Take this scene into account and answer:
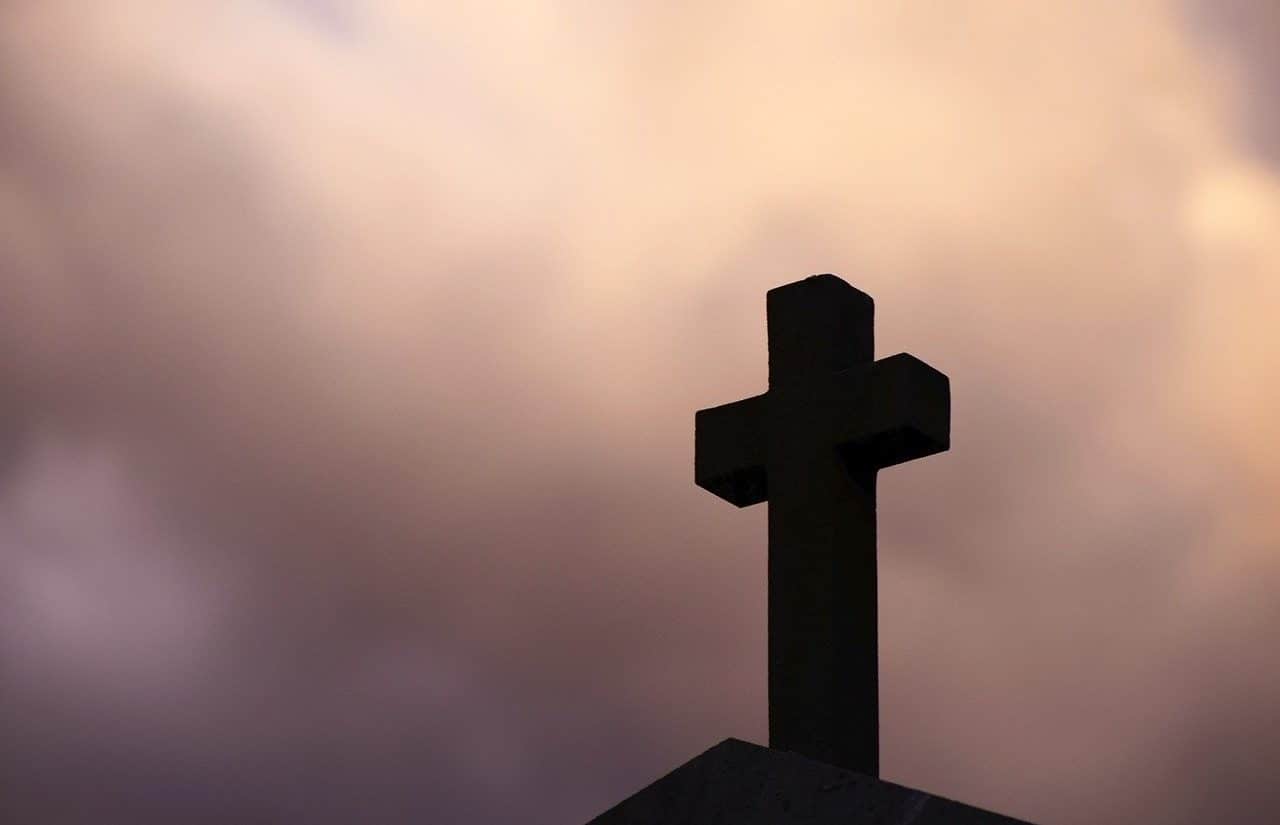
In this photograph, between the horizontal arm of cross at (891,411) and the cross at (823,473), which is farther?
the horizontal arm of cross at (891,411)

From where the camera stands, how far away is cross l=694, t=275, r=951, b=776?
6332mm

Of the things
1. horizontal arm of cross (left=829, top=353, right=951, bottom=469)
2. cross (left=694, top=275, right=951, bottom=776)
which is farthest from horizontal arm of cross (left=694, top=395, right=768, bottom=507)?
horizontal arm of cross (left=829, top=353, right=951, bottom=469)

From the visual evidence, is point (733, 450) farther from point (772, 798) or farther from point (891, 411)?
point (772, 798)

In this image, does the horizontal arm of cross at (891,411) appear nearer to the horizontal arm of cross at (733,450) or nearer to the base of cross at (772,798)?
the horizontal arm of cross at (733,450)

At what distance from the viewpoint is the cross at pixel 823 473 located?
6332mm

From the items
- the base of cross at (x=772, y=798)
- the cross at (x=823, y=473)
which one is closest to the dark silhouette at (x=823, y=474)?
the cross at (x=823, y=473)

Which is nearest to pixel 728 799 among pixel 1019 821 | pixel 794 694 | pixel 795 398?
pixel 1019 821

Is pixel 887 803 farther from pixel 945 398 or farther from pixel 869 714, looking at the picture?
pixel 945 398

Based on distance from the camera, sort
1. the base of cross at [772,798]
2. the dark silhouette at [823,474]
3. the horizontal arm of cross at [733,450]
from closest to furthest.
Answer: the base of cross at [772,798] → the dark silhouette at [823,474] → the horizontal arm of cross at [733,450]

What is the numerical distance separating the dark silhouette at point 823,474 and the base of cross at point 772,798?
258cm

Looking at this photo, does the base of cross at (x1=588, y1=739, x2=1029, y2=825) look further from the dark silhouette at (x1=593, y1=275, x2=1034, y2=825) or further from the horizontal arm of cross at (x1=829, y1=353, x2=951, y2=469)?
the horizontal arm of cross at (x1=829, y1=353, x2=951, y2=469)

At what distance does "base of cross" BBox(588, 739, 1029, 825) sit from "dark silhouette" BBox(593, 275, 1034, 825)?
258 centimetres

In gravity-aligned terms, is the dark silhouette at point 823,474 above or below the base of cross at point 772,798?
above

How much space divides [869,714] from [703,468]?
1310 mm
